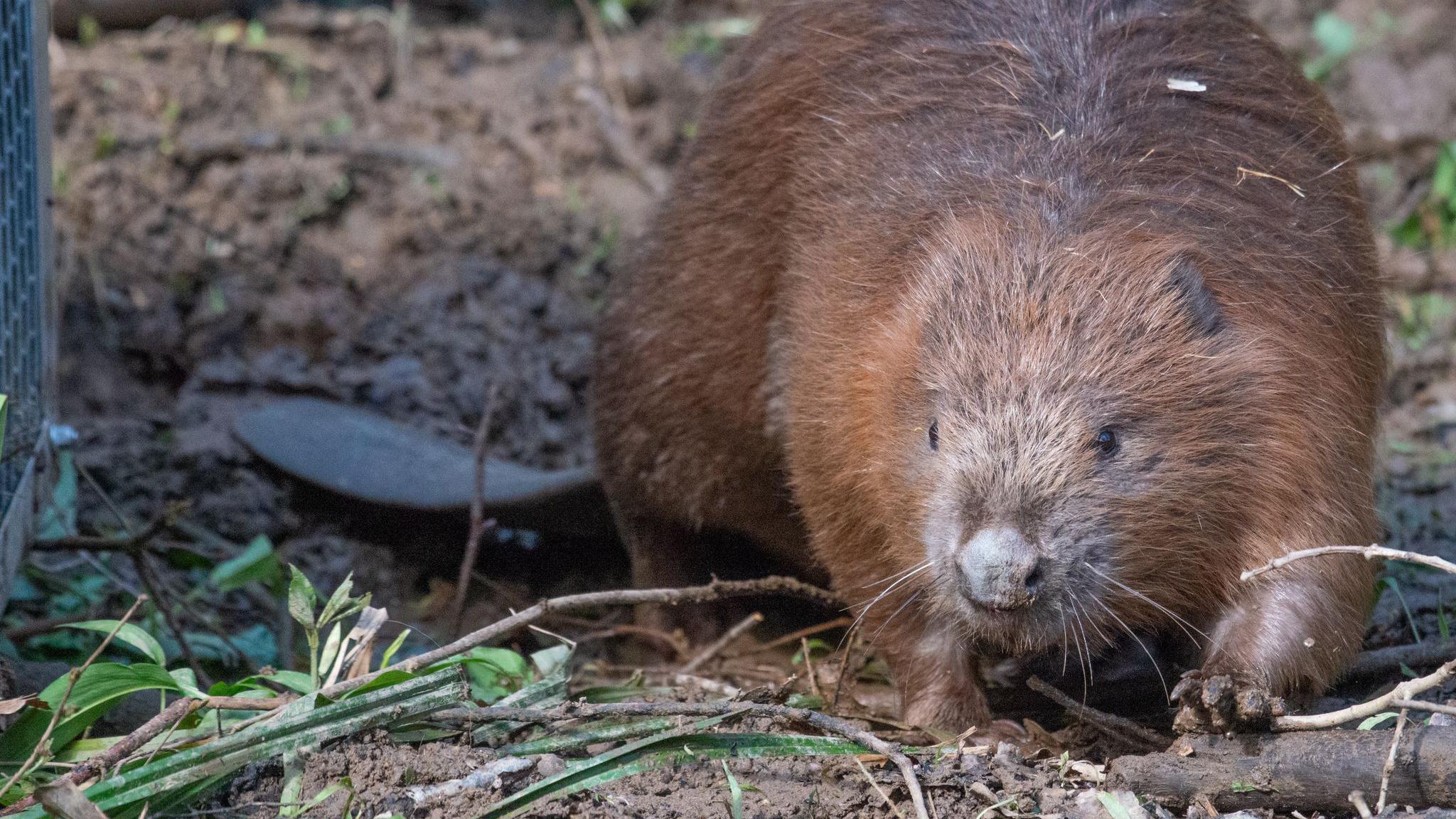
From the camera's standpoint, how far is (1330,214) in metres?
3.17

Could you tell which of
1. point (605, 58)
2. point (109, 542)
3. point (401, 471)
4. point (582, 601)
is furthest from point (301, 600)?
point (605, 58)

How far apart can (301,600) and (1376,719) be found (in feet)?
6.55

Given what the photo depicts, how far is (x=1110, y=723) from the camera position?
2.95 metres

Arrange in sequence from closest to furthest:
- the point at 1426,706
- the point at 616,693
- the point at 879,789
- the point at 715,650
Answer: the point at 1426,706 → the point at 879,789 → the point at 616,693 → the point at 715,650

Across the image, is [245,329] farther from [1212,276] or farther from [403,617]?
[1212,276]

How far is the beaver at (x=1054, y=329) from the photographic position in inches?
109

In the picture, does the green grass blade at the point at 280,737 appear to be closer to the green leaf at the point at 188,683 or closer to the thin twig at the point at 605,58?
the green leaf at the point at 188,683

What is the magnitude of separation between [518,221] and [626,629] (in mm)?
2497

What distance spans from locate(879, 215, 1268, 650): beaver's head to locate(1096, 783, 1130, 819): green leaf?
0.31 metres

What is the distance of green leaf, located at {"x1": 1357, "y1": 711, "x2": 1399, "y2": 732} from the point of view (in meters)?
2.65

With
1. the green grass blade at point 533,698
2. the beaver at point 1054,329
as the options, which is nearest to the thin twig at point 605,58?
the beaver at point 1054,329

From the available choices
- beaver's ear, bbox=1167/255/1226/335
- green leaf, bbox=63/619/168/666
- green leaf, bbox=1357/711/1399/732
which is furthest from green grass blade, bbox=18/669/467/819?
green leaf, bbox=1357/711/1399/732

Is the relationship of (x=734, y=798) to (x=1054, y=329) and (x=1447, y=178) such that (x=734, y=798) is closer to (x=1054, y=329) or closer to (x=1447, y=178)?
(x=1054, y=329)

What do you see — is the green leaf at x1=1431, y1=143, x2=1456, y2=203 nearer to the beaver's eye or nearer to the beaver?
the beaver
